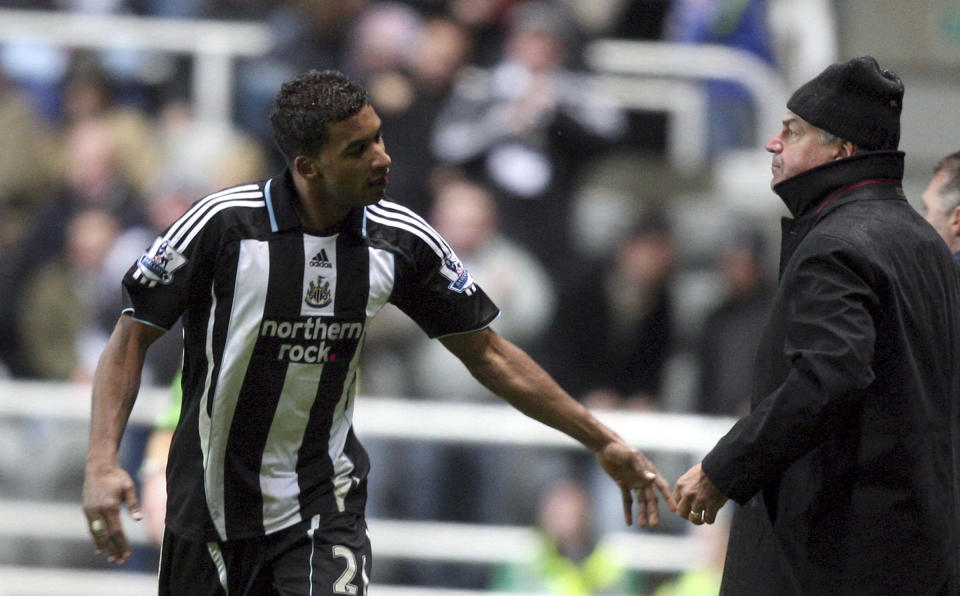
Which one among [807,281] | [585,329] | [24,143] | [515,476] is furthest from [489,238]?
[807,281]

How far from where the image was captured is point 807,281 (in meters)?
3.43

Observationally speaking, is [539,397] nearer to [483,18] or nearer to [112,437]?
[112,437]

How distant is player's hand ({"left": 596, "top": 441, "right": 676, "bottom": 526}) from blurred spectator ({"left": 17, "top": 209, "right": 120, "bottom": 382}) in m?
4.16

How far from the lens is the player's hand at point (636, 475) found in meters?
4.09

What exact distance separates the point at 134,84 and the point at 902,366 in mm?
5632

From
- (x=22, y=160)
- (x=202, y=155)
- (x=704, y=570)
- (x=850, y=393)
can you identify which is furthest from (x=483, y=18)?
(x=850, y=393)

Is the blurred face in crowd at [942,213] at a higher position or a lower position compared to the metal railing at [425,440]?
higher

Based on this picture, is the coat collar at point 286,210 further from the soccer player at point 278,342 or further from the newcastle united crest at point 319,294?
the newcastle united crest at point 319,294

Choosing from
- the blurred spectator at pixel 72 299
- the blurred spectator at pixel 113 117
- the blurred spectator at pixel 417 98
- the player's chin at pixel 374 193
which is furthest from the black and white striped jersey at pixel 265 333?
the blurred spectator at pixel 113 117

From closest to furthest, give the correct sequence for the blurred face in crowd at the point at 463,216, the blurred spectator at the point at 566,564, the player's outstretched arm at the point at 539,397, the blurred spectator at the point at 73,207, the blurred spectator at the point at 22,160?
the player's outstretched arm at the point at 539,397, the blurred spectator at the point at 566,564, the blurred face in crowd at the point at 463,216, the blurred spectator at the point at 73,207, the blurred spectator at the point at 22,160

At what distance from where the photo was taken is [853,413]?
3.49 m

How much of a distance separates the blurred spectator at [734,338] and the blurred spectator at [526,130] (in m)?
0.87

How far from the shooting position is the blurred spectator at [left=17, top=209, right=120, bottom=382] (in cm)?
754

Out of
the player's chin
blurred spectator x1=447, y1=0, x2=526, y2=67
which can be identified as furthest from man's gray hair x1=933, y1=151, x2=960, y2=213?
blurred spectator x1=447, y1=0, x2=526, y2=67
